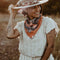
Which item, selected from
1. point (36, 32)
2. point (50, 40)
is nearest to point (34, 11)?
point (36, 32)

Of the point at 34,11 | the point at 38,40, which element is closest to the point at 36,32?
the point at 38,40

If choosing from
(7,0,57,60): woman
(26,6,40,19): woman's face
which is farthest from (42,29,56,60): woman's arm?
(26,6,40,19): woman's face

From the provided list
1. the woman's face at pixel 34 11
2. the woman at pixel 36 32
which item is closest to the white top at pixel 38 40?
the woman at pixel 36 32

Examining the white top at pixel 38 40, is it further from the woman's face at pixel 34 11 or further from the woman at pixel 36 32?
the woman's face at pixel 34 11

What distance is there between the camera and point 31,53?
2.48 metres

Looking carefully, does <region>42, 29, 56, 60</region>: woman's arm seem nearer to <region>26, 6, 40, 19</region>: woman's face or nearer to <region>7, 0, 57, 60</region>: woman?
<region>7, 0, 57, 60</region>: woman

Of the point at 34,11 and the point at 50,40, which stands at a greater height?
the point at 34,11

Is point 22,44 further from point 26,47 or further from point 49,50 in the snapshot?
point 49,50

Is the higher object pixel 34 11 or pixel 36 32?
pixel 34 11

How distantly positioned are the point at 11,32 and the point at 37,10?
42 centimetres

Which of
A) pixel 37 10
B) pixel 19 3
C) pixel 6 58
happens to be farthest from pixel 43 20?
pixel 6 58

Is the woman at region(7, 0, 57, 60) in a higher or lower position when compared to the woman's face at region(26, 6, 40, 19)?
lower

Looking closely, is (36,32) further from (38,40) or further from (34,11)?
(34,11)

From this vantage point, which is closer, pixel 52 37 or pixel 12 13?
pixel 52 37
